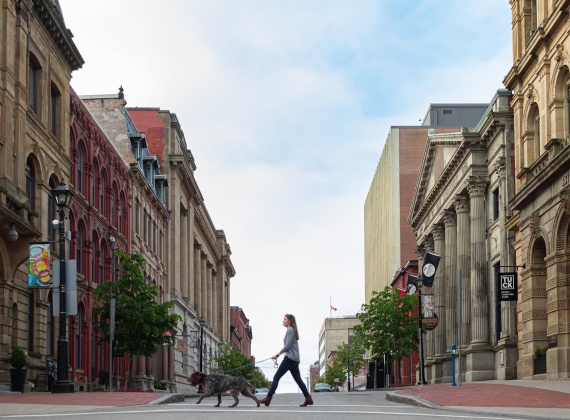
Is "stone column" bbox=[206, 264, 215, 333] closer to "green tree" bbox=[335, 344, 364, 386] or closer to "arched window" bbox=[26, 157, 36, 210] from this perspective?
"green tree" bbox=[335, 344, 364, 386]

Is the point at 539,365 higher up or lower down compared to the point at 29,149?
lower down

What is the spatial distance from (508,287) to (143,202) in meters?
29.3

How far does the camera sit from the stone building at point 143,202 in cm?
6100

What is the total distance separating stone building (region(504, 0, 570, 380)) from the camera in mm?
37281

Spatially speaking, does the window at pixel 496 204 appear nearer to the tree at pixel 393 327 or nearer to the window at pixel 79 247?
the tree at pixel 393 327

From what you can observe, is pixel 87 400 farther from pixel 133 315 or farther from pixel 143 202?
pixel 143 202

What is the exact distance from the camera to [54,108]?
42.4 meters

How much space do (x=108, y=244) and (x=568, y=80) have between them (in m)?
25.7

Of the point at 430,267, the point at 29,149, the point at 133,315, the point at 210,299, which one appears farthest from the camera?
the point at 210,299

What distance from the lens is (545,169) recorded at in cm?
3766

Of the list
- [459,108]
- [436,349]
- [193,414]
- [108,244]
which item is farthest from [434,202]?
[193,414]

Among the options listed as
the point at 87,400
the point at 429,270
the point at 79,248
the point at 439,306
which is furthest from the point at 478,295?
the point at 87,400

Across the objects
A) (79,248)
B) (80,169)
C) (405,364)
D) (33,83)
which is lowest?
(405,364)

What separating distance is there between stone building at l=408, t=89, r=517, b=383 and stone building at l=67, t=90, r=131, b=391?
1931 centimetres
